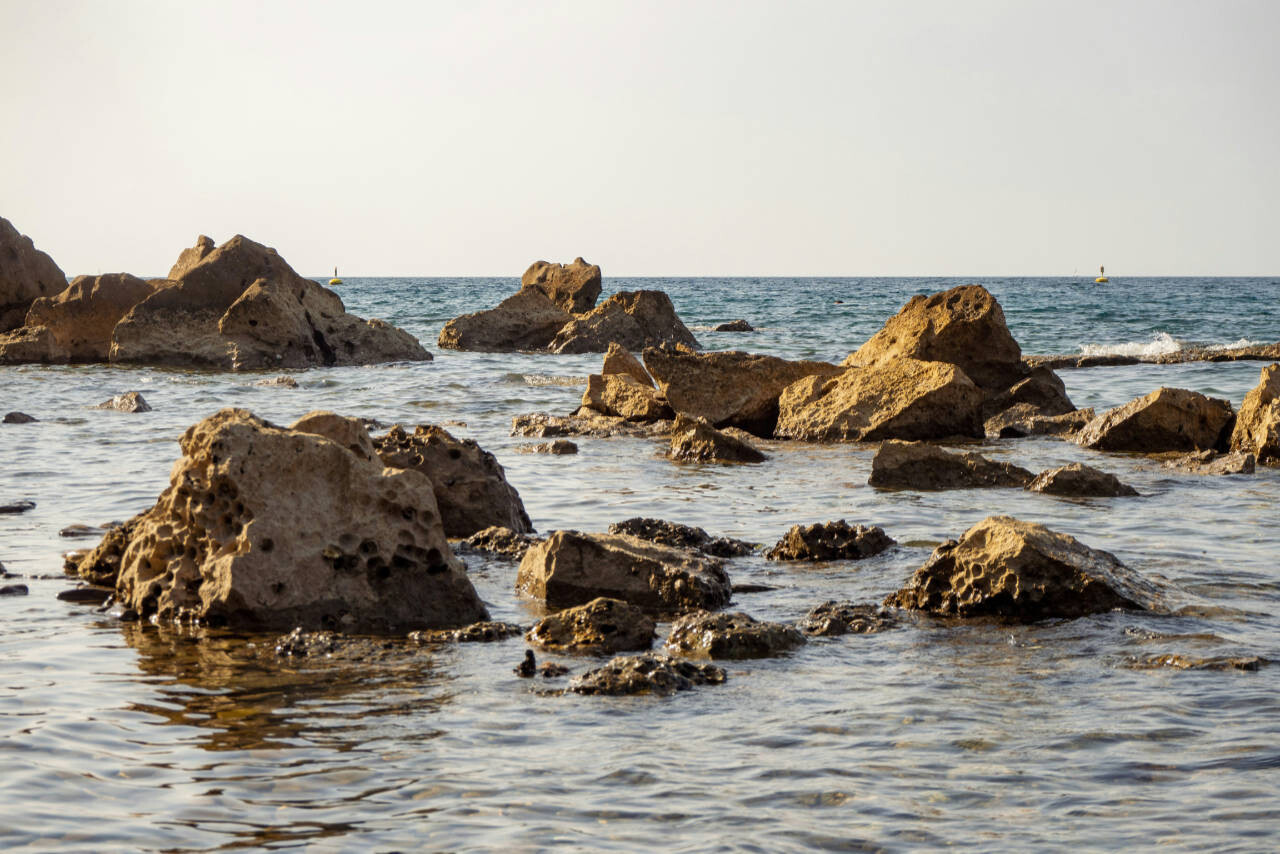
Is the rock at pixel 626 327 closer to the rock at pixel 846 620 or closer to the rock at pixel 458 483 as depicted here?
the rock at pixel 458 483

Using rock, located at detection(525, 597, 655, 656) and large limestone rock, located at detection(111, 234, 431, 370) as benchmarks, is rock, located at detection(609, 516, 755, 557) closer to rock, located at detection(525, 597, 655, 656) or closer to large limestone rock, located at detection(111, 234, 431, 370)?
rock, located at detection(525, 597, 655, 656)

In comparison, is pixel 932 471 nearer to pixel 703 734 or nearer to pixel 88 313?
pixel 703 734

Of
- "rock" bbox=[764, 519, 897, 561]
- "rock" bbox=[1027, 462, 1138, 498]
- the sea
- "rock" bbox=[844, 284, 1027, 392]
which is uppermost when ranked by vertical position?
"rock" bbox=[844, 284, 1027, 392]

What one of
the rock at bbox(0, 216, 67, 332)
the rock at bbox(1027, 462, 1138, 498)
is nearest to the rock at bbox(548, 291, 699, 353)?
the rock at bbox(0, 216, 67, 332)

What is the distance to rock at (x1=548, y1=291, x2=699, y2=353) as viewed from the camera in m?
30.2

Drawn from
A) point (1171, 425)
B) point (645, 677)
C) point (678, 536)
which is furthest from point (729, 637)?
point (1171, 425)

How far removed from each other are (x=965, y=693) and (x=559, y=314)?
27.0 metres

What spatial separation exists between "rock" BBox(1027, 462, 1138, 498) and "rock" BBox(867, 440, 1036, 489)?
44cm

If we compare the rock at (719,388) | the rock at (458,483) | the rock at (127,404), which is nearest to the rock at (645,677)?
the rock at (458,483)

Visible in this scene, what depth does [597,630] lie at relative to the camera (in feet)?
19.1

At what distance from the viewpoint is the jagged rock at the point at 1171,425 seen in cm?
1338

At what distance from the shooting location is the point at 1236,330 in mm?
36594

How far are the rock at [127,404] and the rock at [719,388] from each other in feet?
22.0

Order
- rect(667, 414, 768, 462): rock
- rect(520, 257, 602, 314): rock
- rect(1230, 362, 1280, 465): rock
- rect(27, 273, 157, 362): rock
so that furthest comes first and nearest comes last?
rect(520, 257, 602, 314): rock
rect(27, 273, 157, 362): rock
rect(667, 414, 768, 462): rock
rect(1230, 362, 1280, 465): rock
